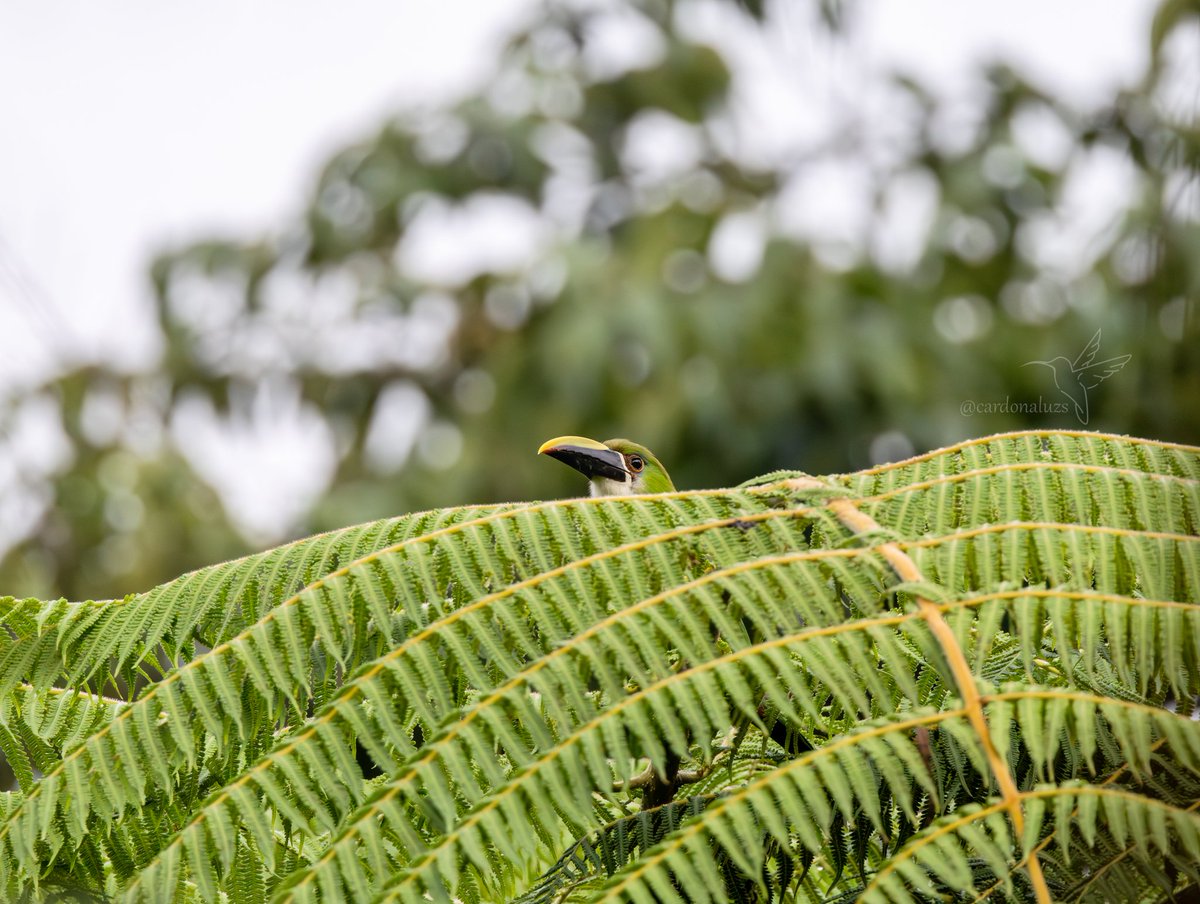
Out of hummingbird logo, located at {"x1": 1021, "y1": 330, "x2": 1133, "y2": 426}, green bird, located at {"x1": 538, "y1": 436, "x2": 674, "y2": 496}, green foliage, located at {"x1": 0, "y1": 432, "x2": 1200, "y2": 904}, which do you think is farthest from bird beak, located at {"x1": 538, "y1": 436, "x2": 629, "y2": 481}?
green foliage, located at {"x1": 0, "y1": 432, "x2": 1200, "y2": 904}

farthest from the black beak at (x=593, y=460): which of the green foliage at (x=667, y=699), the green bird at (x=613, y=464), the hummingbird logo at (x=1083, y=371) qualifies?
the green foliage at (x=667, y=699)

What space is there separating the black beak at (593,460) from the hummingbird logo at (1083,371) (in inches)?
77.5

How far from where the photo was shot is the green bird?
4.40 meters

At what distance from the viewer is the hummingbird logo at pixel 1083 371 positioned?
6367 mm

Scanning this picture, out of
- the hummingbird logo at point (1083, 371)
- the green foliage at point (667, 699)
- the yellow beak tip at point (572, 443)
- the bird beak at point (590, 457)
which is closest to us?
the green foliage at point (667, 699)

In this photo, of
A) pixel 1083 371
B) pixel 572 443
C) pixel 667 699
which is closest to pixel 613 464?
pixel 572 443

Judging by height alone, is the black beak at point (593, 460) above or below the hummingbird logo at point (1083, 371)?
above

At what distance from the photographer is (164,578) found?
29.8 ft

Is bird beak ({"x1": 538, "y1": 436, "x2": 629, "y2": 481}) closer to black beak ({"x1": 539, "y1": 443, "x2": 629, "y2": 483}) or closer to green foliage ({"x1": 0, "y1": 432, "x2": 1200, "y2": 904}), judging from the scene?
black beak ({"x1": 539, "y1": 443, "x2": 629, "y2": 483})

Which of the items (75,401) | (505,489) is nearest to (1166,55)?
(505,489)

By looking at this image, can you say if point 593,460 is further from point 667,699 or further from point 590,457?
point 667,699

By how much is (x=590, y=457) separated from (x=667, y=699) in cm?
287

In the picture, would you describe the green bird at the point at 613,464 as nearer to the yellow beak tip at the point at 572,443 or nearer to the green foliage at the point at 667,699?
the yellow beak tip at the point at 572,443

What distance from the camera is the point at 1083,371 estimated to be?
662 cm
